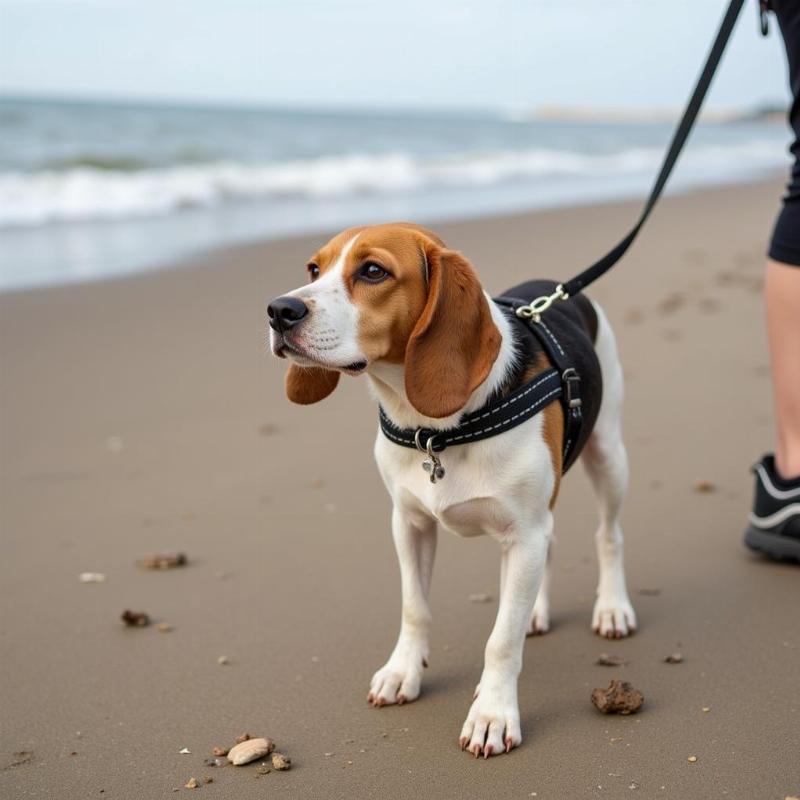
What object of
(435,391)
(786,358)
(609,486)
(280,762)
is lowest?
(280,762)

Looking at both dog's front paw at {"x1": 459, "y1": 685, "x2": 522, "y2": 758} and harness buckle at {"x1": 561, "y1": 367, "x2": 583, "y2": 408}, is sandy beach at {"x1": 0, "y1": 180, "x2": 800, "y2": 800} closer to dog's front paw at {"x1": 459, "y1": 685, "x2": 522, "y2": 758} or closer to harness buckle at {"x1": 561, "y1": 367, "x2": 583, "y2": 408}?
dog's front paw at {"x1": 459, "y1": 685, "x2": 522, "y2": 758}

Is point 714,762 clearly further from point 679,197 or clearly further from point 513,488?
point 679,197

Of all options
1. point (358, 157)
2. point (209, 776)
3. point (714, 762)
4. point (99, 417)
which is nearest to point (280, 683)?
point (209, 776)

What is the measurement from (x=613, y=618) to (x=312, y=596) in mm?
1002

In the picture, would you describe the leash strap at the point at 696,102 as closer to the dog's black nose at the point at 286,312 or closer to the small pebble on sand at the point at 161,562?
the dog's black nose at the point at 286,312

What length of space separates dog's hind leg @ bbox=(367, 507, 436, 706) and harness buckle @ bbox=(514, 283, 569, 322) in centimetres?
66

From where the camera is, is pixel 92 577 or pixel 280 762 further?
pixel 92 577

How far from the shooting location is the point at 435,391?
2617mm

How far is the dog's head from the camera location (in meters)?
2.58

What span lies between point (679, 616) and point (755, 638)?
28 centimetres

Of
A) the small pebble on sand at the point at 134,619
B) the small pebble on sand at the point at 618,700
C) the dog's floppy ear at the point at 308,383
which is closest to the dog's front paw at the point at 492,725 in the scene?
the small pebble on sand at the point at 618,700

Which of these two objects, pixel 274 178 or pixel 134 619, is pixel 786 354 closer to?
pixel 134 619

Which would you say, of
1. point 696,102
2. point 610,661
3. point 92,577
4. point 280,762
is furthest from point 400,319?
point 92,577

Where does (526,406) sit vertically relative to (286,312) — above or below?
below
